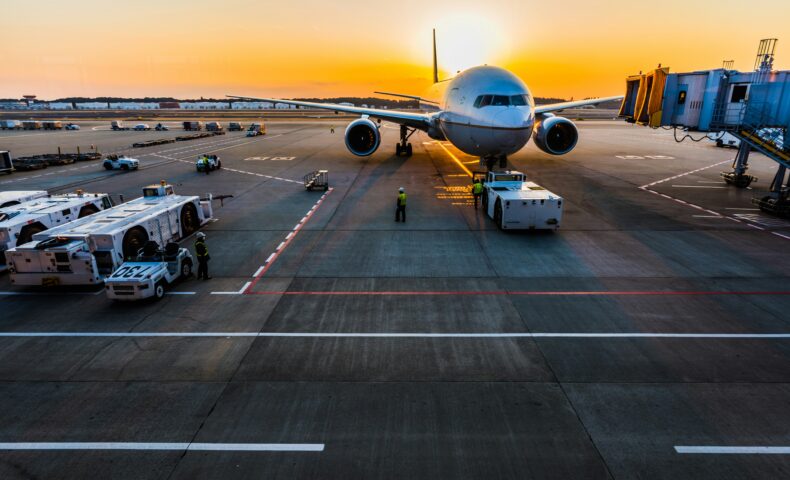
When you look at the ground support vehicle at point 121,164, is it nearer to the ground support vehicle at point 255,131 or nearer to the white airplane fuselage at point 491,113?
the white airplane fuselage at point 491,113

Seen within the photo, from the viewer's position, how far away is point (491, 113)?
24.7m

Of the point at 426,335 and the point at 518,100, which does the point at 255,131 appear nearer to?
the point at 518,100

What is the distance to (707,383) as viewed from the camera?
30.1 ft

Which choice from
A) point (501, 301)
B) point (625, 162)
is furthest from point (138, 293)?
point (625, 162)

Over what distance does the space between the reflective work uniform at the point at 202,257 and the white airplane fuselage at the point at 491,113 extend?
1746 centimetres

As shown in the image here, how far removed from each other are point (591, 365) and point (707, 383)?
2346 mm

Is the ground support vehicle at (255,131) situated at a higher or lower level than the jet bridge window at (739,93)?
lower

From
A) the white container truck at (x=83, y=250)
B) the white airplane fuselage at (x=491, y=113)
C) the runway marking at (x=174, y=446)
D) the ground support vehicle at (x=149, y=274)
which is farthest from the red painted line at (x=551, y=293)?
the white airplane fuselage at (x=491, y=113)

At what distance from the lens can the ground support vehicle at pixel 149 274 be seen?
1276 cm

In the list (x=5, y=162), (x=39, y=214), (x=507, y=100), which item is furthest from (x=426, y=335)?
(x=5, y=162)

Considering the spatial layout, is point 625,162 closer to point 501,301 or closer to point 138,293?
point 501,301

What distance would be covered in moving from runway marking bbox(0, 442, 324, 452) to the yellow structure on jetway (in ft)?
102

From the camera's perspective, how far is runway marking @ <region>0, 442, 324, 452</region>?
744 centimetres

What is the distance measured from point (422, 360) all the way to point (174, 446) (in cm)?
535
